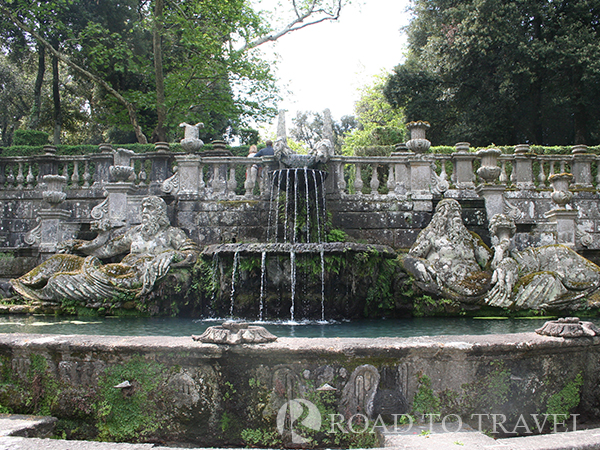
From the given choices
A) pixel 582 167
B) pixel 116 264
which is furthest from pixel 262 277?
pixel 582 167

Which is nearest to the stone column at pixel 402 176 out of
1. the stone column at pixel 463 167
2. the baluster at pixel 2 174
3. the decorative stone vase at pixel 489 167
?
the stone column at pixel 463 167

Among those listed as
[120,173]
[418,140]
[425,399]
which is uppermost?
[418,140]

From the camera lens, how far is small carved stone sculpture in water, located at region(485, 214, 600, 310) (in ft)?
22.8

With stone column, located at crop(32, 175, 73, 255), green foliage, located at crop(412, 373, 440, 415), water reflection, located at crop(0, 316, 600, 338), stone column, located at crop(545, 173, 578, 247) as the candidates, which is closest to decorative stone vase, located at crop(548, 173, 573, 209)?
stone column, located at crop(545, 173, 578, 247)

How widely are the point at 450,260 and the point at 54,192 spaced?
7861mm

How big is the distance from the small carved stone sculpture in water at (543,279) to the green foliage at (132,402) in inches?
223

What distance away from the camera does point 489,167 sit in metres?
9.17

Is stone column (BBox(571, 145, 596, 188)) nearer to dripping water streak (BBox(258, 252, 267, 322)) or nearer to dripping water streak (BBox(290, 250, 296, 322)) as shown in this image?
dripping water streak (BBox(290, 250, 296, 322))

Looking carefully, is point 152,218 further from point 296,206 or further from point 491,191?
point 491,191

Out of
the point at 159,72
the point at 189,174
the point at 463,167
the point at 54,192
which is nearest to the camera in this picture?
the point at 54,192

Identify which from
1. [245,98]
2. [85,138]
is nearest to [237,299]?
[245,98]

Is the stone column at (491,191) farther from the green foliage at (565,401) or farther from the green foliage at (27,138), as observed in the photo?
the green foliage at (27,138)

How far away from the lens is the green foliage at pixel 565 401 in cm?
308

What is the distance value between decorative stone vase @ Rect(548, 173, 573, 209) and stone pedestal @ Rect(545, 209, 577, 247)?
20 cm
